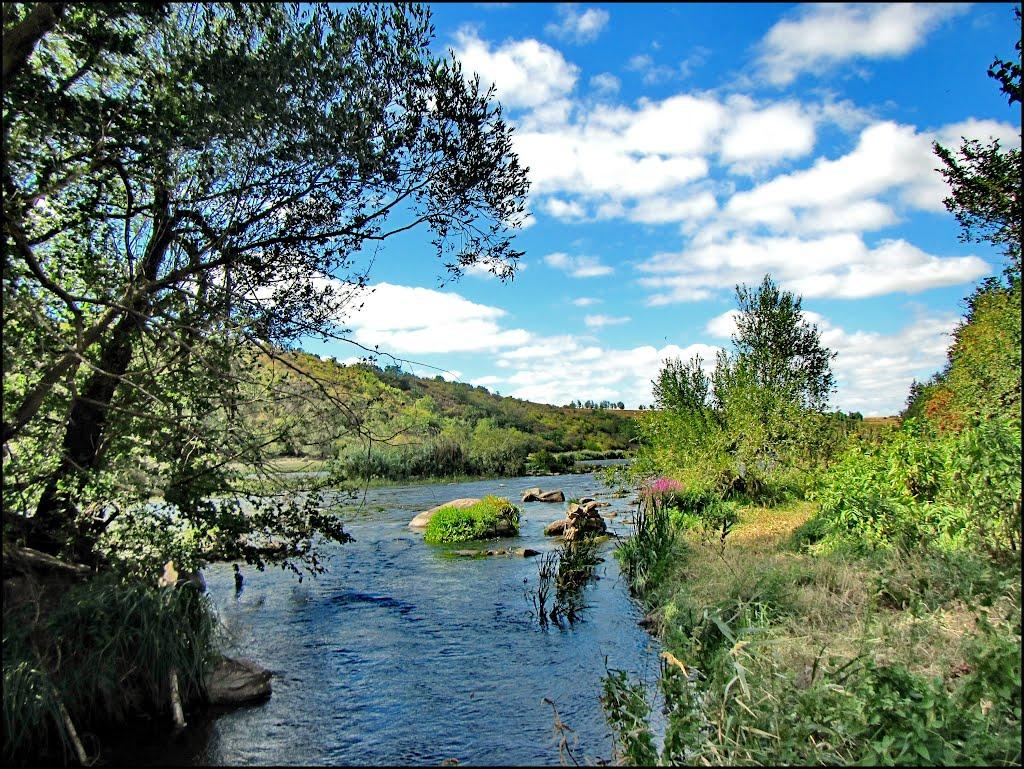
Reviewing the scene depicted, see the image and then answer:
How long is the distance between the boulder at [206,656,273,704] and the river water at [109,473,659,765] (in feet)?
0.79

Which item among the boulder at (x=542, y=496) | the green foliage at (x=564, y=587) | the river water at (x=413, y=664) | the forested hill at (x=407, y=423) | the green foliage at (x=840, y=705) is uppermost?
the forested hill at (x=407, y=423)

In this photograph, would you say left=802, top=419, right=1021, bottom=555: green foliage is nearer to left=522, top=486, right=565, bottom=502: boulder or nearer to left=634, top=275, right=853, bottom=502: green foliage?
left=634, top=275, right=853, bottom=502: green foliage

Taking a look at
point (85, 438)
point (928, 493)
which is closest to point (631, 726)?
point (928, 493)

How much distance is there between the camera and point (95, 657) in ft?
23.8

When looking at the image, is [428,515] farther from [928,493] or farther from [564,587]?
[928,493]

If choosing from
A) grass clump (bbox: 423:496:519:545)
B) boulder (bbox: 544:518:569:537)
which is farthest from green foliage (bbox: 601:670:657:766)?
boulder (bbox: 544:518:569:537)

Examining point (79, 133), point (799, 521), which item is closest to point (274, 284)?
point (79, 133)

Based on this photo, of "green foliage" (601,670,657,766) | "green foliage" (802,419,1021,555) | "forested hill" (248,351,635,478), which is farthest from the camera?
"forested hill" (248,351,635,478)

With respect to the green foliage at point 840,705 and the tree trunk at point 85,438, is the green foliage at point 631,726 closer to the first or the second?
the green foliage at point 840,705

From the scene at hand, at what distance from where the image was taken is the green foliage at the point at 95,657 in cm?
659

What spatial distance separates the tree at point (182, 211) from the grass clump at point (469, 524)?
11.3 meters

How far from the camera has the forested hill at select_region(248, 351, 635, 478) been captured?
363 inches

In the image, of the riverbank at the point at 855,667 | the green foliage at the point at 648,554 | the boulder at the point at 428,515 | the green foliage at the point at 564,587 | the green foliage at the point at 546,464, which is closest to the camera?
the riverbank at the point at 855,667

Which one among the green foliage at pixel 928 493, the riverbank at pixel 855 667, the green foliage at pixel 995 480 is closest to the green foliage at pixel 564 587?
the riverbank at pixel 855 667
